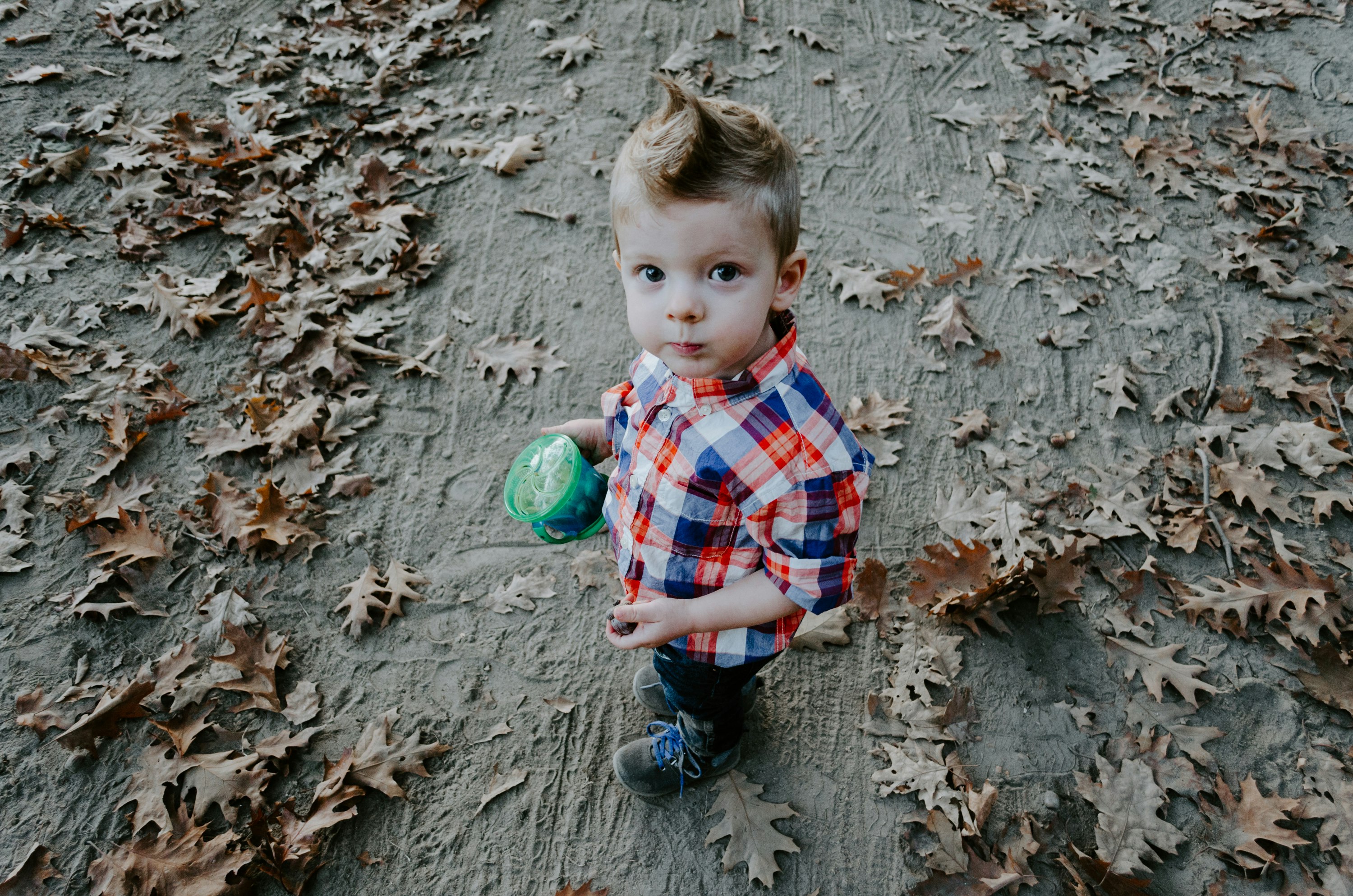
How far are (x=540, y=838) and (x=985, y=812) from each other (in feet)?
4.46

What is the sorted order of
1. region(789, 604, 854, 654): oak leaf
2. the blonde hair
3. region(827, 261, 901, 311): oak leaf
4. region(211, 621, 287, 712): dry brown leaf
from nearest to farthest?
A: the blonde hair < region(211, 621, 287, 712): dry brown leaf < region(789, 604, 854, 654): oak leaf < region(827, 261, 901, 311): oak leaf

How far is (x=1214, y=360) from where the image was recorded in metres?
3.57

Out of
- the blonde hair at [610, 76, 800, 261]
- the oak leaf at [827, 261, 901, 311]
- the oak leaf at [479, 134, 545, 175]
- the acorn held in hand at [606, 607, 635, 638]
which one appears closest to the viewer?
the blonde hair at [610, 76, 800, 261]

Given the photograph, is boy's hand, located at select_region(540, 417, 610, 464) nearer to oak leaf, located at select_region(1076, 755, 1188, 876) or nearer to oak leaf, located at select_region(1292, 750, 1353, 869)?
Answer: oak leaf, located at select_region(1076, 755, 1188, 876)

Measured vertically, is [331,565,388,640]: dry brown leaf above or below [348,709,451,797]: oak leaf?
above

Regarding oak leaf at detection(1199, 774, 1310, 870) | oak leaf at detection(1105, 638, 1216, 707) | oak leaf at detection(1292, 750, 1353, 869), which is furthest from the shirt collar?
oak leaf at detection(1292, 750, 1353, 869)

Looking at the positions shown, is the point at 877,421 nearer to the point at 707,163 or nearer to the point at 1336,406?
the point at 1336,406

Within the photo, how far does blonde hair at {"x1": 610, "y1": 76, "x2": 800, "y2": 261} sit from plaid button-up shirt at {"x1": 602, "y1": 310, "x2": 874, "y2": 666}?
30 centimetres

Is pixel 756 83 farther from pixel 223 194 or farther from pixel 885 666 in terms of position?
pixel 885 666

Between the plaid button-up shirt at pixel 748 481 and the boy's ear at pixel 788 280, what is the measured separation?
0.19 feet

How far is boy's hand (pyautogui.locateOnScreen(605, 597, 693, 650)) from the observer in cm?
175

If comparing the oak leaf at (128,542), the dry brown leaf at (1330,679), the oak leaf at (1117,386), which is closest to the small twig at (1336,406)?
the oak leaf at (1117,386)

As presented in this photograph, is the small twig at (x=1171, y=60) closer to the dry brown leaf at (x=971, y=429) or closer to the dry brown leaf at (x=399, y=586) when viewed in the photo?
the dry brown leaf at (x=971, y=429)

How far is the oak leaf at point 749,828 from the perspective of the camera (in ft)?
7.61
